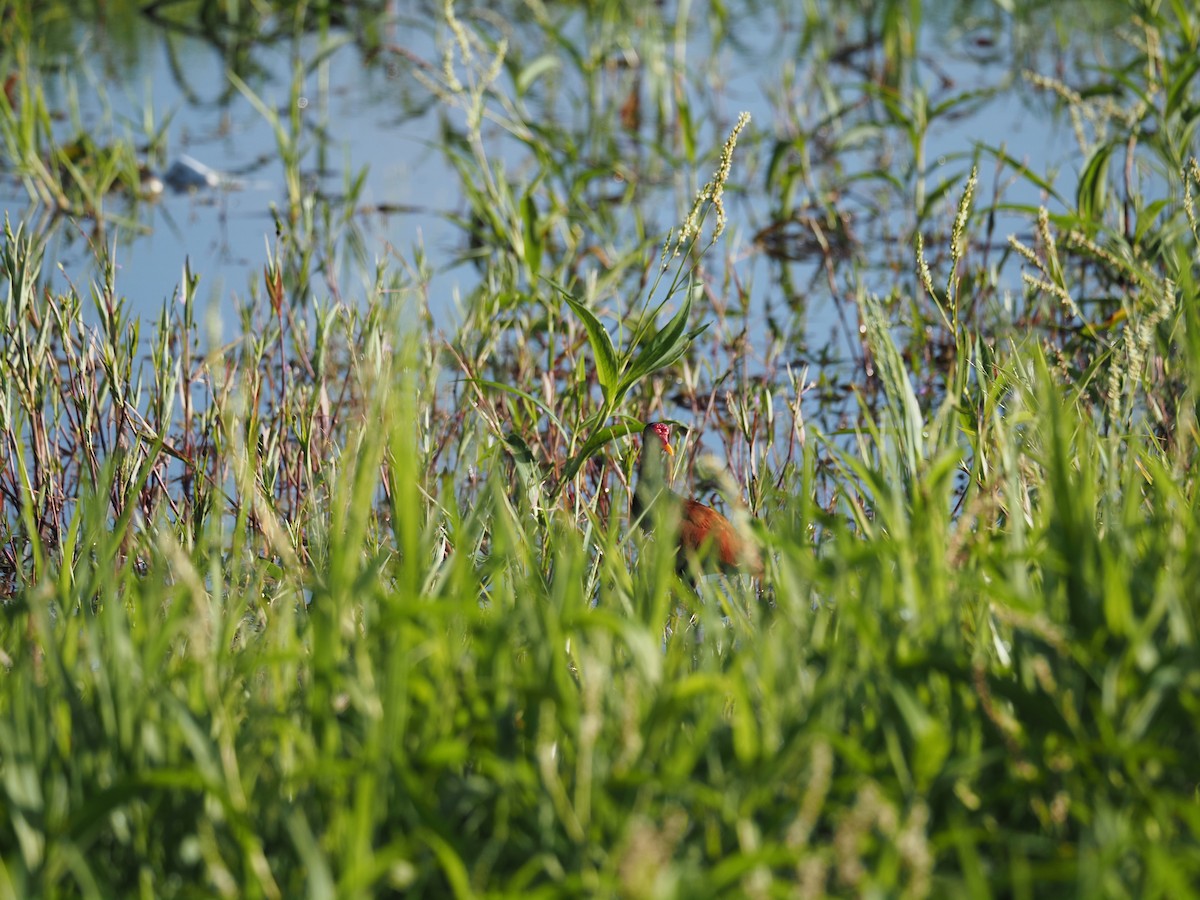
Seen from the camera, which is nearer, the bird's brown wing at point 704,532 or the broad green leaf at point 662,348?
the broad green leaf at point 662,348

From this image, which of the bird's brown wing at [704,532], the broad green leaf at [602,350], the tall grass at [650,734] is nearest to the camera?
the tall grass at [650,734]

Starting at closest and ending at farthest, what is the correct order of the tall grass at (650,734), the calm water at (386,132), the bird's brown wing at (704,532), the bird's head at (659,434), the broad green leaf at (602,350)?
1. the tall grass at (650,734)
2. the broad green leaf at (602,350)
3. the bird's brown wing at (704,532)
4. the bird's head at (659,434)
5. the calm water at (386,132)

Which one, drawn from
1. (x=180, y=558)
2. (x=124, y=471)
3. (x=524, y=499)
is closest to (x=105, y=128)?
(x=124, y=471)

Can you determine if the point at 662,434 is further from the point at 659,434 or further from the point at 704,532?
the point at 704,532

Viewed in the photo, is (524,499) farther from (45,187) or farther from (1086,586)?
(45,187)

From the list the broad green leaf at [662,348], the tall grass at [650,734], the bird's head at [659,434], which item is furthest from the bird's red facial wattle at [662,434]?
the tall grass at [650,734]

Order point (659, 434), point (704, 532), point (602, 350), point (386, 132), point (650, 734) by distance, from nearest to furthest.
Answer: point (650, 734) → point (602, 350) → point (704, 532) → point (659, 434) → point (386, 132)

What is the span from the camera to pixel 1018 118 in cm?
621

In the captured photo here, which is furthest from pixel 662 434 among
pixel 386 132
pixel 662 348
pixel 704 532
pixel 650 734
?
pixel 386 132

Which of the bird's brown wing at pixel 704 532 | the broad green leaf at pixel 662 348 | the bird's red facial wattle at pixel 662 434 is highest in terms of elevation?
the broad green leaf at pixel 662 348

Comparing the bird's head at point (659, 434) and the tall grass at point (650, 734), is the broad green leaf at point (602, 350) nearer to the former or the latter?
the tall grass at point (650, 734)

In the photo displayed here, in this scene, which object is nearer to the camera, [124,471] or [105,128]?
[124,471]

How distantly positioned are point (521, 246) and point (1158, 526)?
246cm

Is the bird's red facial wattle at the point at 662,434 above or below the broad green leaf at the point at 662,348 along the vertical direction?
below
